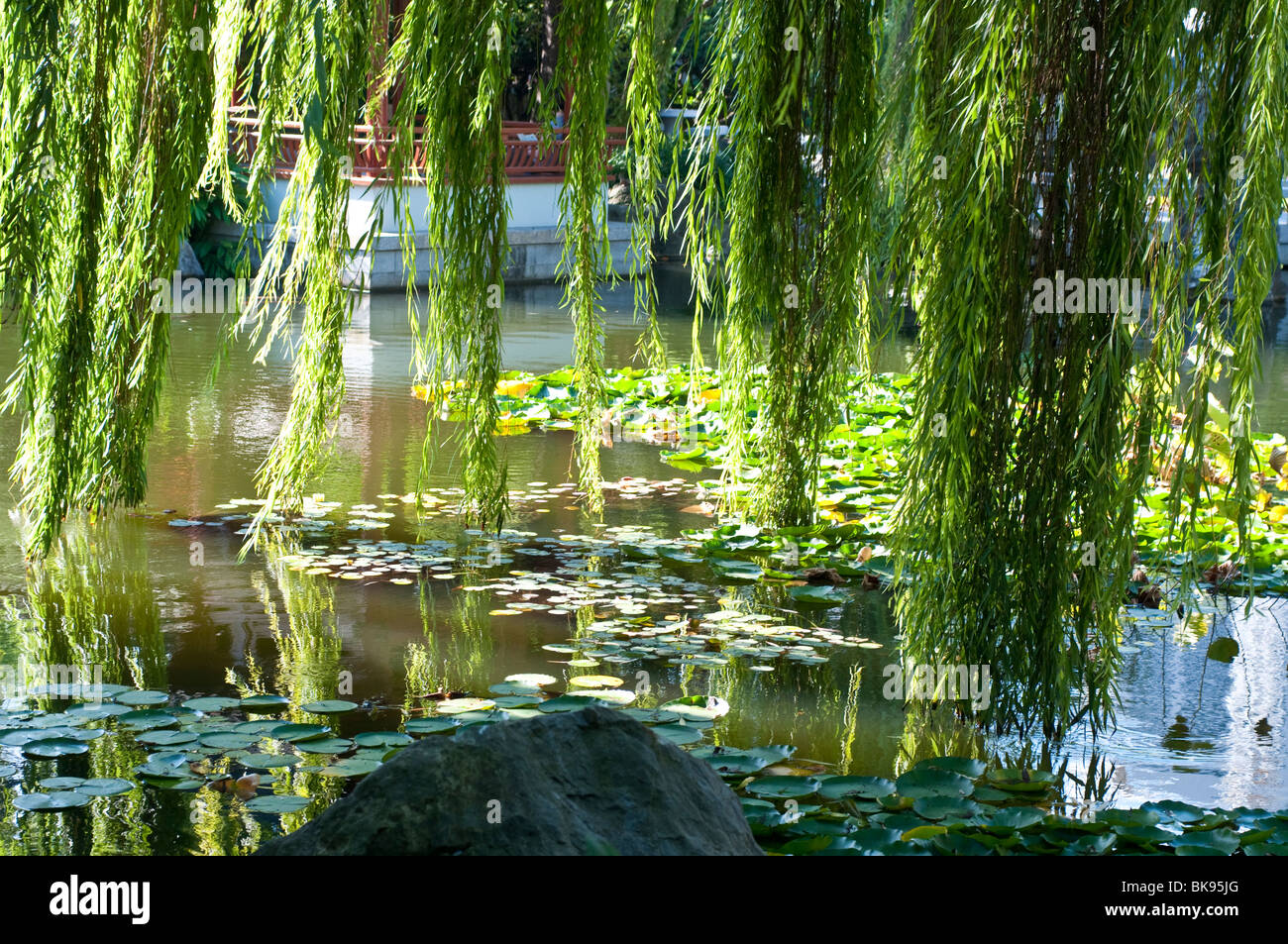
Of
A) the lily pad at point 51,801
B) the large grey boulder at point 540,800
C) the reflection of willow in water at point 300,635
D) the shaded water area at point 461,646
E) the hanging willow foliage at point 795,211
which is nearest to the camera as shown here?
the large grey boulder at point 540,800

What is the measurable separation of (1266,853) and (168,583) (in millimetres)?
3908

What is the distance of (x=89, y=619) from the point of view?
4.71 meters

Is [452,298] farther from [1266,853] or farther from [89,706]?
[1266,853]

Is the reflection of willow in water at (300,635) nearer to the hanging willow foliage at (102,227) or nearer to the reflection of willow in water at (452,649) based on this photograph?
the reflection of willow in water at (452,649)

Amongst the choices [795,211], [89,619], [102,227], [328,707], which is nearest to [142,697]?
[328,707]

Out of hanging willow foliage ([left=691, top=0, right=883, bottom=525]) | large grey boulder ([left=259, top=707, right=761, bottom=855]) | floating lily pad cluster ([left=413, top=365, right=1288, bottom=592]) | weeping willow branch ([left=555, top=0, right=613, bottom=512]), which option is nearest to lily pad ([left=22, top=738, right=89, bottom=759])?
large grey boulder ([left=259, top=707, right=761, bottom=855])

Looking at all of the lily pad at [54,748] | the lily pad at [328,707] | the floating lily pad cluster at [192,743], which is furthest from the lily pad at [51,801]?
the lily pad at [328,707]

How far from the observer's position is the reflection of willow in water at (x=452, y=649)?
4.25m

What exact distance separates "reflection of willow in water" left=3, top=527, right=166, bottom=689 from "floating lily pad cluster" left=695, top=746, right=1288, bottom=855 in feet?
6.53

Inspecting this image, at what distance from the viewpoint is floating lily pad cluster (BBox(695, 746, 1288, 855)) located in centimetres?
297

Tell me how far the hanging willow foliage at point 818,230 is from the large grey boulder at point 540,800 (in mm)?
1406

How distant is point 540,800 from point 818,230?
3.69 meters

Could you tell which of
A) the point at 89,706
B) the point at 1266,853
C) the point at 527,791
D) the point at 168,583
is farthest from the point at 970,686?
the point at 168,583
